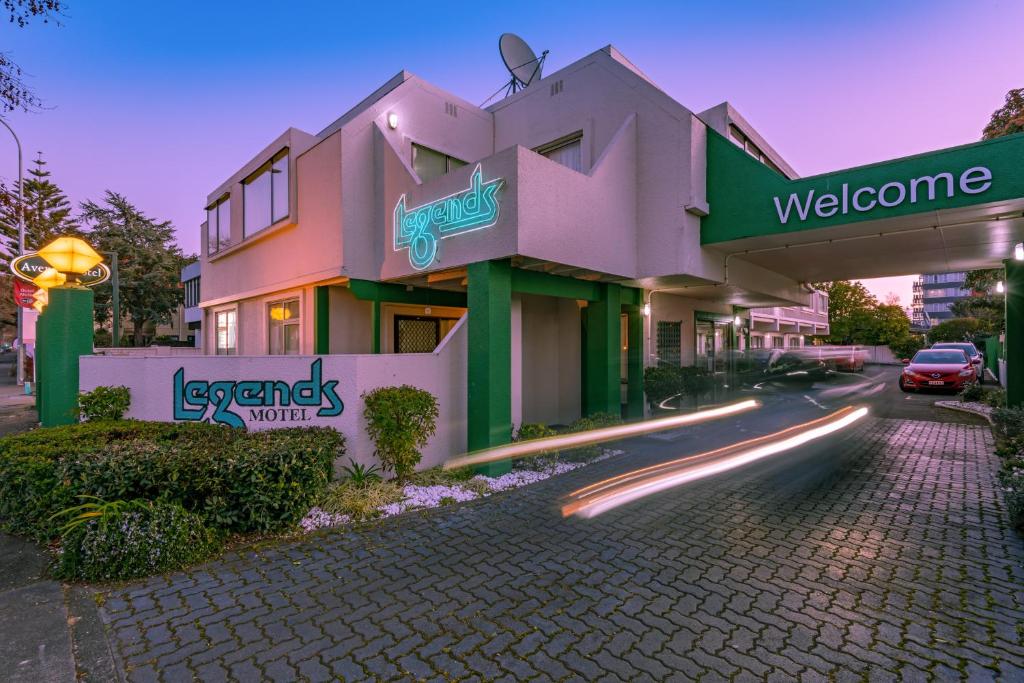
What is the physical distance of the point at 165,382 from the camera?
6.99 meters

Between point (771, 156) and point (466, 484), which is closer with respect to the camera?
point (466, 484)

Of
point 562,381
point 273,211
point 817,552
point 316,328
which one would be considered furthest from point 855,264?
point 273,211

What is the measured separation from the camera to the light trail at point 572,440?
707 centimetres

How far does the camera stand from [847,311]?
4200 cm

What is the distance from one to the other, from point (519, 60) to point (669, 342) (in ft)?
30.1

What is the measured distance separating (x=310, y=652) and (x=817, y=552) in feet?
14.8

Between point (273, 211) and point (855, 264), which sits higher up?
point (273, 211)

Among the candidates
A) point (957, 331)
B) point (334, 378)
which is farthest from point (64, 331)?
point (957, 331)

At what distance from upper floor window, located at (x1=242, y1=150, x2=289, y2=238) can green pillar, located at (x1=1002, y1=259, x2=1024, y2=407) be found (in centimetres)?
1634

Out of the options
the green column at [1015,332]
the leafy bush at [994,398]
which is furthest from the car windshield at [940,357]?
the green column at [1015,332]

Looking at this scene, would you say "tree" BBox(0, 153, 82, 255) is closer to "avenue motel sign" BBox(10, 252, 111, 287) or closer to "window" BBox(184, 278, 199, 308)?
"window" BBox(184, 278, 199, 308)

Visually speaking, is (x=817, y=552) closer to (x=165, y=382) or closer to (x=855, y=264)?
(x=165, y=382)

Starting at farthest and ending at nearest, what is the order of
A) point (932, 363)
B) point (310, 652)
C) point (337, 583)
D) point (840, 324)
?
point (840, 324), point (932, 363), point (337, 583), point (310, 652)

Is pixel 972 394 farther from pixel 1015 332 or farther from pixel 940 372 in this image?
pixel 1015 332
